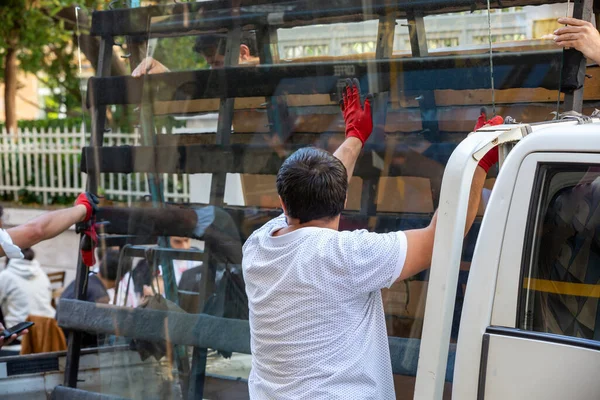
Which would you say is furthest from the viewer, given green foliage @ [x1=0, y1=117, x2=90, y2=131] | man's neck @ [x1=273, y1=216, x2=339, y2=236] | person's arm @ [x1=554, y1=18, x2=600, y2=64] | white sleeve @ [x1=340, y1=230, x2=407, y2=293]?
green foliage @ [x1=0, y1=117, x2=90, y2=131]

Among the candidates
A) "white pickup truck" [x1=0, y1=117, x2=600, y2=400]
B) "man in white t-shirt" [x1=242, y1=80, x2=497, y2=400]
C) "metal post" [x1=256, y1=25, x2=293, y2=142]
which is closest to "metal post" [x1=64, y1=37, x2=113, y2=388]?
"metal post" [x1=256, y1=25, x2=293, y2=142]

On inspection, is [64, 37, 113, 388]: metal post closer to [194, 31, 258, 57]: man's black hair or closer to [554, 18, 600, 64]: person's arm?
[194, 31, 258, 57]: man's black hair

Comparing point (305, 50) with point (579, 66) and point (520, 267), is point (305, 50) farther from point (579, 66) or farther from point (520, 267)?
point (520, 267)

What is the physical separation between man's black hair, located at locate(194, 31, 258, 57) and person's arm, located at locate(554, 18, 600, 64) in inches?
51.2

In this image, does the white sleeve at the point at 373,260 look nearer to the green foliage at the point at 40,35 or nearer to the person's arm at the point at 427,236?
the person's arm at the point at 427,236

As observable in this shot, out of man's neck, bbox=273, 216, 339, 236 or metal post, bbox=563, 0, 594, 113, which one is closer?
man's neck, bbox=273, 216, 339, 236

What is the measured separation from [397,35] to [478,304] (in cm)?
141

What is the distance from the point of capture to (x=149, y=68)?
347 cm

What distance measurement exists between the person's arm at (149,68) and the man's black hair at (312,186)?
1.62 m

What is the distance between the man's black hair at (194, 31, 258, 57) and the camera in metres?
3.24

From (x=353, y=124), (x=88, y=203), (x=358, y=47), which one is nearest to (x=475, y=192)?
(x=353, y=124)

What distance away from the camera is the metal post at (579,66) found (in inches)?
95.9

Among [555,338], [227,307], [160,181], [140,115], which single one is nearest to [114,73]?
[140,115]

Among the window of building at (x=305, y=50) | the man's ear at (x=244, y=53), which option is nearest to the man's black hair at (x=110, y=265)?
the man's ear at (x=244, y=53)
